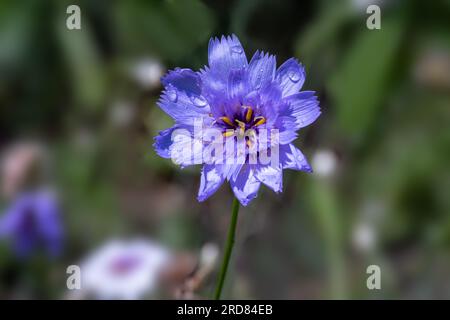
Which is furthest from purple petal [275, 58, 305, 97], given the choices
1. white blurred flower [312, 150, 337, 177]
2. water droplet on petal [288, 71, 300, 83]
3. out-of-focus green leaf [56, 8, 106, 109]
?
out-of-focus green leaf [56, 8, 106, 109]

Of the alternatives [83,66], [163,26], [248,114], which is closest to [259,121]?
[248,114]

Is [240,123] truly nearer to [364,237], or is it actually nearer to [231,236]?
[231,236]

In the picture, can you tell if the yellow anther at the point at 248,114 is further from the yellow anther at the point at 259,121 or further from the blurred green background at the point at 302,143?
the blurred green background at the point at 302,143

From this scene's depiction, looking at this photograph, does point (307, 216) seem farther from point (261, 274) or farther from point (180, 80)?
point (180, 80)

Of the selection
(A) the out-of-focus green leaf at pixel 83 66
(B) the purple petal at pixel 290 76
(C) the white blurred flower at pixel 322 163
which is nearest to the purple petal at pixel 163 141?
(B) the purple petal at pixel 290 76

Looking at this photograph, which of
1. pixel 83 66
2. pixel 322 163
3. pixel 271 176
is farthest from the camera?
pixel 83 66

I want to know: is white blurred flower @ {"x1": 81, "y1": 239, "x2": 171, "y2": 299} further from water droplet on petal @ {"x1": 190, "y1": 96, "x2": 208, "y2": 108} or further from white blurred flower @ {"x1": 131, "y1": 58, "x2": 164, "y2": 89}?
water droplet on petal @ {"x1": 190, "y1": 96, "x2": 208, "y2": 108}
